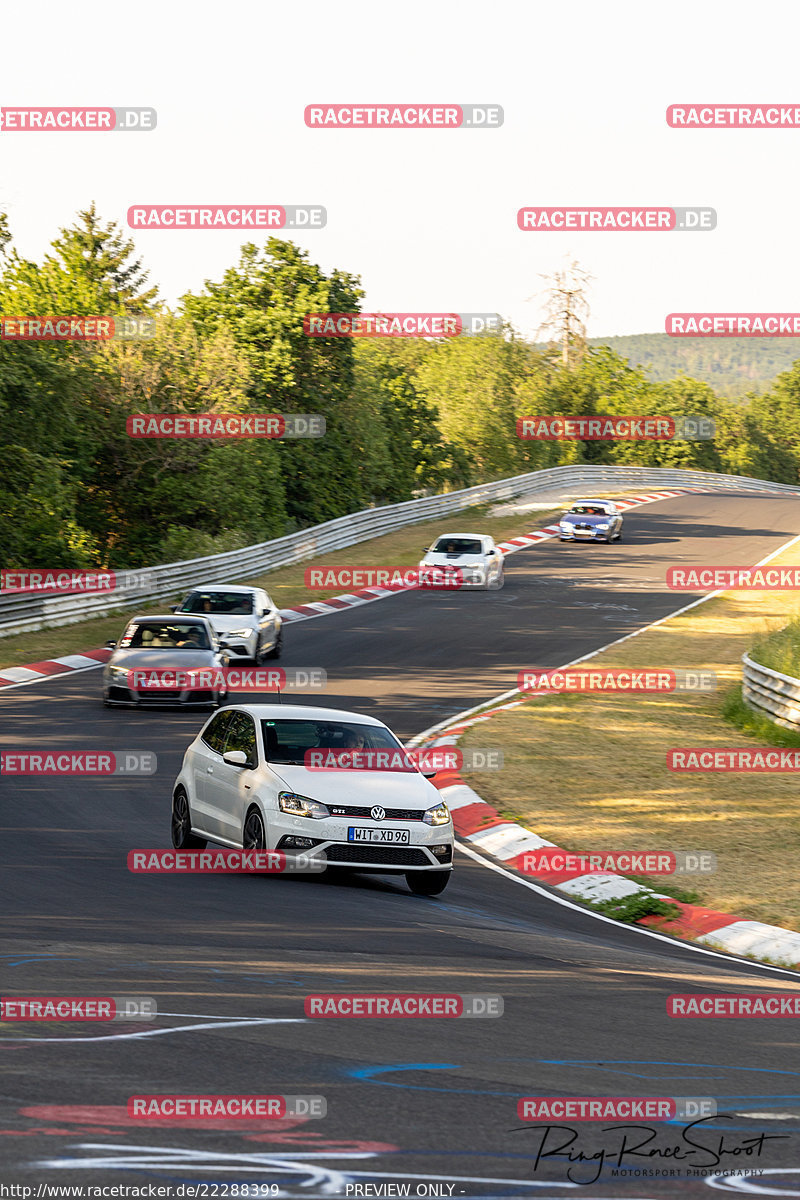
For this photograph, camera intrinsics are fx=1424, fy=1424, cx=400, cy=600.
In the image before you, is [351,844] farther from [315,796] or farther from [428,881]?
[428,881]

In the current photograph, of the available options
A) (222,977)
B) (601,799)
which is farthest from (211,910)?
(601,799)

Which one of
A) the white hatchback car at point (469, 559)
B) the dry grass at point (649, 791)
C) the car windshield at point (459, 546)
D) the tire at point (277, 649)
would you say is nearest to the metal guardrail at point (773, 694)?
the dry grass at point (649, 791)

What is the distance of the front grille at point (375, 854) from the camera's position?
1125 cm

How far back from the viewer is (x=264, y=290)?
54688 millimetres

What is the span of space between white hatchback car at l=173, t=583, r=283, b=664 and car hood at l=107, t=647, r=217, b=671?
3095 mm

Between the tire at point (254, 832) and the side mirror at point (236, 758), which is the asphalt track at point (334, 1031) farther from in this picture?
the side mirror at point (236, 758)

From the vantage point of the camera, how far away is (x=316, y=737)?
40.2 feet

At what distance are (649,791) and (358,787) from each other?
20.2ft

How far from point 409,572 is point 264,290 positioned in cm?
2015

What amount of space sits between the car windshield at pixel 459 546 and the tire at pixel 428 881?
2556 centimetres

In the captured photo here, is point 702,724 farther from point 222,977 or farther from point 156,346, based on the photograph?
point 156,346

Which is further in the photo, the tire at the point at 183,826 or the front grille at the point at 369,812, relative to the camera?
the tire at the point at 183,826

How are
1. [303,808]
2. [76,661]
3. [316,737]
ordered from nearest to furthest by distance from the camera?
[303,808] < [316,737] < [76,661]

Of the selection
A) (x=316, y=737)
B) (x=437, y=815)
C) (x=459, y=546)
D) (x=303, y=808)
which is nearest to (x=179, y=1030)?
(x=303, y=808)
